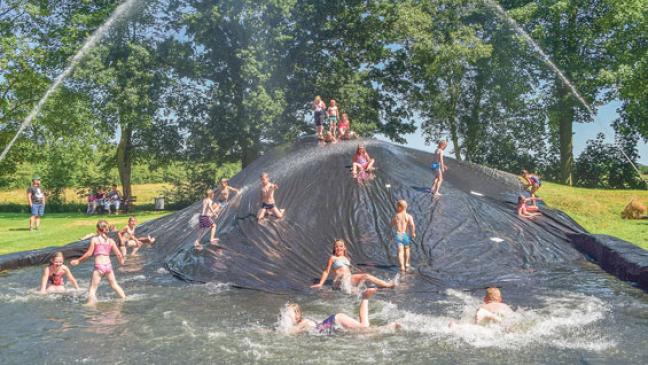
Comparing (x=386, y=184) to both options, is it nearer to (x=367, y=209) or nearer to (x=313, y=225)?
(x=367, y=209)

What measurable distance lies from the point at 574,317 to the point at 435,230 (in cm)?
559

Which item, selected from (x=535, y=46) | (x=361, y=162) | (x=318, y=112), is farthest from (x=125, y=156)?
(x=535, y=46)

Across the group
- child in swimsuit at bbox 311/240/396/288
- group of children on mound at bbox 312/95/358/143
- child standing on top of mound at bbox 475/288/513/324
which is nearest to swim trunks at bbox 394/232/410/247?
child in swimsuit at bbox 311/240/396/288

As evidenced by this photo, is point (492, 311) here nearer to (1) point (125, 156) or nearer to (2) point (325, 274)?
(2) point (325, 274)

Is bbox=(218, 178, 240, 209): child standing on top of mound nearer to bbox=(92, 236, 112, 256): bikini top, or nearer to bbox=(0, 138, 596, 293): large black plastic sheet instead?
bbox=(0, 138, 596, 293): large black plastic sheet

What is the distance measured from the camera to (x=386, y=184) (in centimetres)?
1673

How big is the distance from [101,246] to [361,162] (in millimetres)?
8489

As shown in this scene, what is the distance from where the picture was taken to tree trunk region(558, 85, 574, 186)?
1356 inches

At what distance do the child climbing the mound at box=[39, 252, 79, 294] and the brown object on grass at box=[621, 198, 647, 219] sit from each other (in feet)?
66.5

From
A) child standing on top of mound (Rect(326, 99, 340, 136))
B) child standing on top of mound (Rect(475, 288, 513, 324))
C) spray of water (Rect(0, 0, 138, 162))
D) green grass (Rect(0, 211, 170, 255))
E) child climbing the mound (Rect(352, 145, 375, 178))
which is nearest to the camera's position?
child standing on top of mound (Rect(475, 288, 513, 324))

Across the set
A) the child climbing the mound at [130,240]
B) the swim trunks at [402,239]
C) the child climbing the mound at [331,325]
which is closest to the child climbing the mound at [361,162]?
the swim trunks at [402,239]

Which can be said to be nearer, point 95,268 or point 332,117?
point 95,268

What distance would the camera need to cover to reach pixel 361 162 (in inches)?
677

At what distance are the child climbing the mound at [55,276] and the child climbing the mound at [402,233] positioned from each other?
6.85 m
